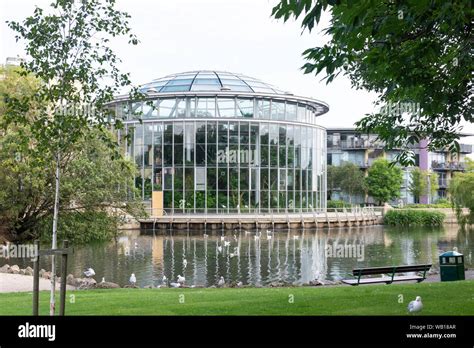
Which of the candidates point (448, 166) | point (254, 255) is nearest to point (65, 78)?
point (254, 255)

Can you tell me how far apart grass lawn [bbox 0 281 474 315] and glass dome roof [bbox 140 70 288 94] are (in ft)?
83.6

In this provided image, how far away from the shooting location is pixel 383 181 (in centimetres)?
2847

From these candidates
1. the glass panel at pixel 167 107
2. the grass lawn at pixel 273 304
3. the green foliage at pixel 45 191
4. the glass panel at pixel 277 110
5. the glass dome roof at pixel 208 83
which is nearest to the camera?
the grass lawn at pixel 273 304

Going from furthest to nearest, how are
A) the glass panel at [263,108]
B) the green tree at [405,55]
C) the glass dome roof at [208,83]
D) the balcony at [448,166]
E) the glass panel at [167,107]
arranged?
the glass panel at [263,108]
the glass panel at [167,107]
the glass dome roof at [208,83]
the balcony at [448,166]
the green tree at [405,55]

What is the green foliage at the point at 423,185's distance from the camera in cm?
2247

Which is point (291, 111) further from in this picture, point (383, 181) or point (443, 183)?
point (443, 183)

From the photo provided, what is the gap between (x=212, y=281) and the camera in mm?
14234

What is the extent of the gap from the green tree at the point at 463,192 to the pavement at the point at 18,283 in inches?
735

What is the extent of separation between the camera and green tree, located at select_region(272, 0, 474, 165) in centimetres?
426

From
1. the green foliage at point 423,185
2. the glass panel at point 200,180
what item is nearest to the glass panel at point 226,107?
the glass panel at point 200,180

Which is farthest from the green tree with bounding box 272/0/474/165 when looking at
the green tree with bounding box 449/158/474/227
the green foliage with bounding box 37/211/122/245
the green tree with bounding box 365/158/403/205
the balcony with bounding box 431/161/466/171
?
the green tree with bounding box 365/158/403/205

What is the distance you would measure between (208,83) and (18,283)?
2361 cm

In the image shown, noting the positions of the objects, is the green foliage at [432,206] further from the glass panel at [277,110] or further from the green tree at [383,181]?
the glass panel at [277,110]
